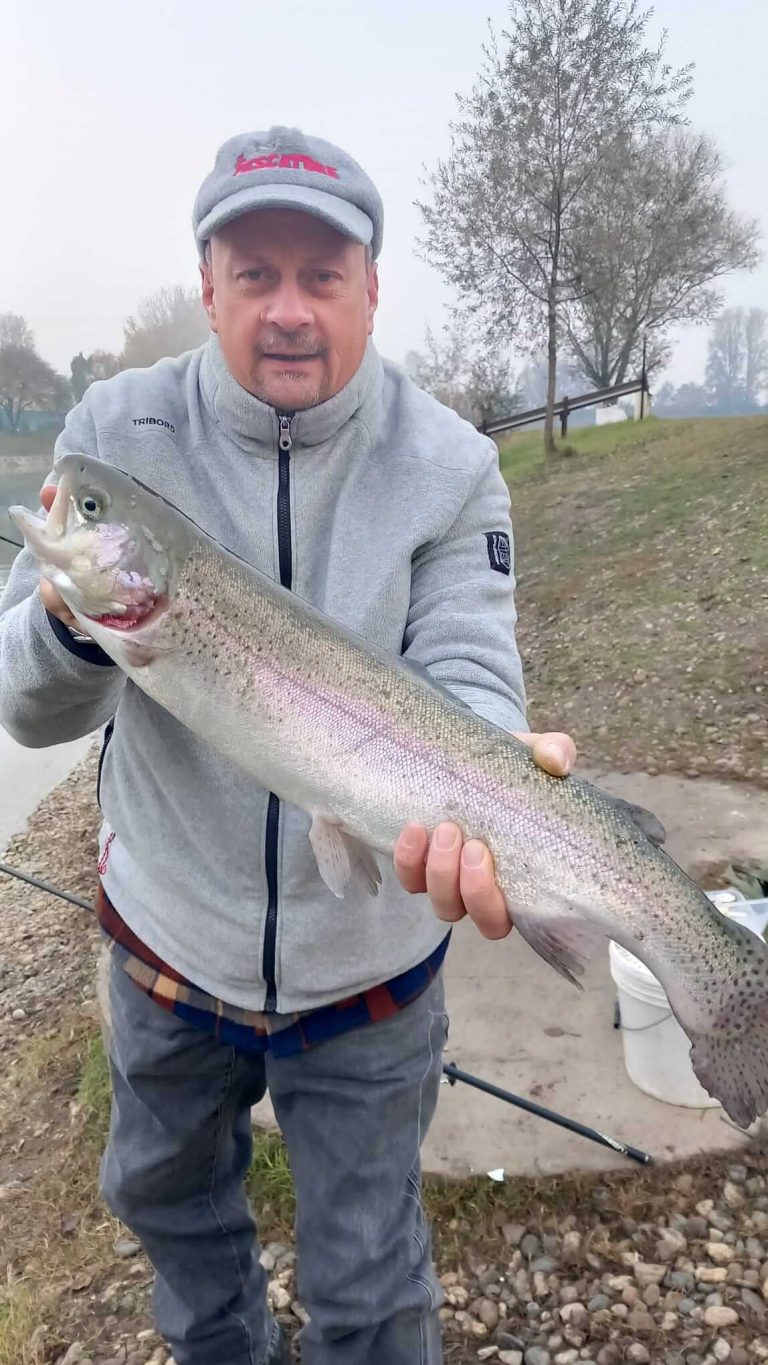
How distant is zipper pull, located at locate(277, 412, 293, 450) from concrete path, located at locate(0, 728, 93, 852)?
7.93 metres

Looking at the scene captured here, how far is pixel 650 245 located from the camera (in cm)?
2839

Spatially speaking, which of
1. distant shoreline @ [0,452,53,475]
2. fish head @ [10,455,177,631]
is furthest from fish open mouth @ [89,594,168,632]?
distant shoreline @ [0,452,53,475]

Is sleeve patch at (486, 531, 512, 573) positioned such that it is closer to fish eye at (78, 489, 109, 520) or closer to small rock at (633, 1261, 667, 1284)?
fish eye at (78, 489, 109, 520)

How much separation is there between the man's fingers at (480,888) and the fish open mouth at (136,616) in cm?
88

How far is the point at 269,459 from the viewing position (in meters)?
2.41

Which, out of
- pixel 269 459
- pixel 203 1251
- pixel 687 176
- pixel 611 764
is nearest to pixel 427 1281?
pixel 203 1251

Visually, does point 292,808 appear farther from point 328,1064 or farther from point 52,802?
point 52,802

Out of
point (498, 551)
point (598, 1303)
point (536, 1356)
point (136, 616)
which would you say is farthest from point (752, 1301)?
point (136, 616)

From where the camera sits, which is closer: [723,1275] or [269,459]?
[269,459]

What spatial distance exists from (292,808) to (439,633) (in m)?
0.58

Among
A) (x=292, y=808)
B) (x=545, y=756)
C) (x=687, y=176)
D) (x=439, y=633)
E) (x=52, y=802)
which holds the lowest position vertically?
(x=52, y=802)

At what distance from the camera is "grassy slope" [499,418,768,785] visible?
7617 mm

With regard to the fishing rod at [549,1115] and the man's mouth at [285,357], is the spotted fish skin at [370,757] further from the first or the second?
the fishing rod at [549,1115]

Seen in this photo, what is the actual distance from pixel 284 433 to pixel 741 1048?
70.3 inches
